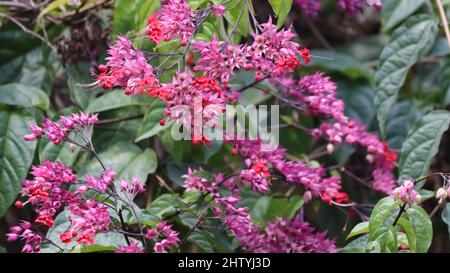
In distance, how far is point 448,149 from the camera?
250 centimetres

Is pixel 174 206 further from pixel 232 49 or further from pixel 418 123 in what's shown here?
pixel 418 123

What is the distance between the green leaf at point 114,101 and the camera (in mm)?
1722

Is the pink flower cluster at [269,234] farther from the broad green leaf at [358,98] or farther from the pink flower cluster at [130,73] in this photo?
the broad green leaf at [358,98]

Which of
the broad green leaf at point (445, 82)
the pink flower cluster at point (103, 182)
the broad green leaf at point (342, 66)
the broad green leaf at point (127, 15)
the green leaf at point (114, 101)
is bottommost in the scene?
the pink flower cluster at point (103, 182)

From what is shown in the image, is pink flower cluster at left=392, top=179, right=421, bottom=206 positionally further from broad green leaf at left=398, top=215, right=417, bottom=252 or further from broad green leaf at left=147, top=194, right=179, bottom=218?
broad green leaf at left=147, top=194, right=179, bottom=218

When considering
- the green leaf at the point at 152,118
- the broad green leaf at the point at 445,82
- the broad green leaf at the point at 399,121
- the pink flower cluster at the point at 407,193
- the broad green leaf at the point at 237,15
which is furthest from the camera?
the broad green leaf at the point at 399,121

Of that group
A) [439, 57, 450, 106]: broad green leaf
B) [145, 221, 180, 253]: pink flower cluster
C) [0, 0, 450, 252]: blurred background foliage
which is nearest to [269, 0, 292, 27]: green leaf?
[0, 0, 450, 252]: blurred background foliage

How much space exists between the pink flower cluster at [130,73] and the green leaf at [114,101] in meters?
0.37

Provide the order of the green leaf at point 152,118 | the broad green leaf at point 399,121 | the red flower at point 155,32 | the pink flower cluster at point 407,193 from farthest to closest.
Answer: the broad green leaf at point 399,121, the green leaf at point 152,118, the red flower at point 155,32, the pink flower cluster at point 407,193

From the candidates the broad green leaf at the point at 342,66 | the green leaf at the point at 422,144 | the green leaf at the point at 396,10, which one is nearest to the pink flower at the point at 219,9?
the green leaf at the point at 422,144

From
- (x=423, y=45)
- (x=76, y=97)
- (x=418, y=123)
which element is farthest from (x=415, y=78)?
(x=76, y=97)

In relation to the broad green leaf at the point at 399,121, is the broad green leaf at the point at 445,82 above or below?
above

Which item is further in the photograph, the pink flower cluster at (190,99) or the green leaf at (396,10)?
the green leaf at (396,10)
